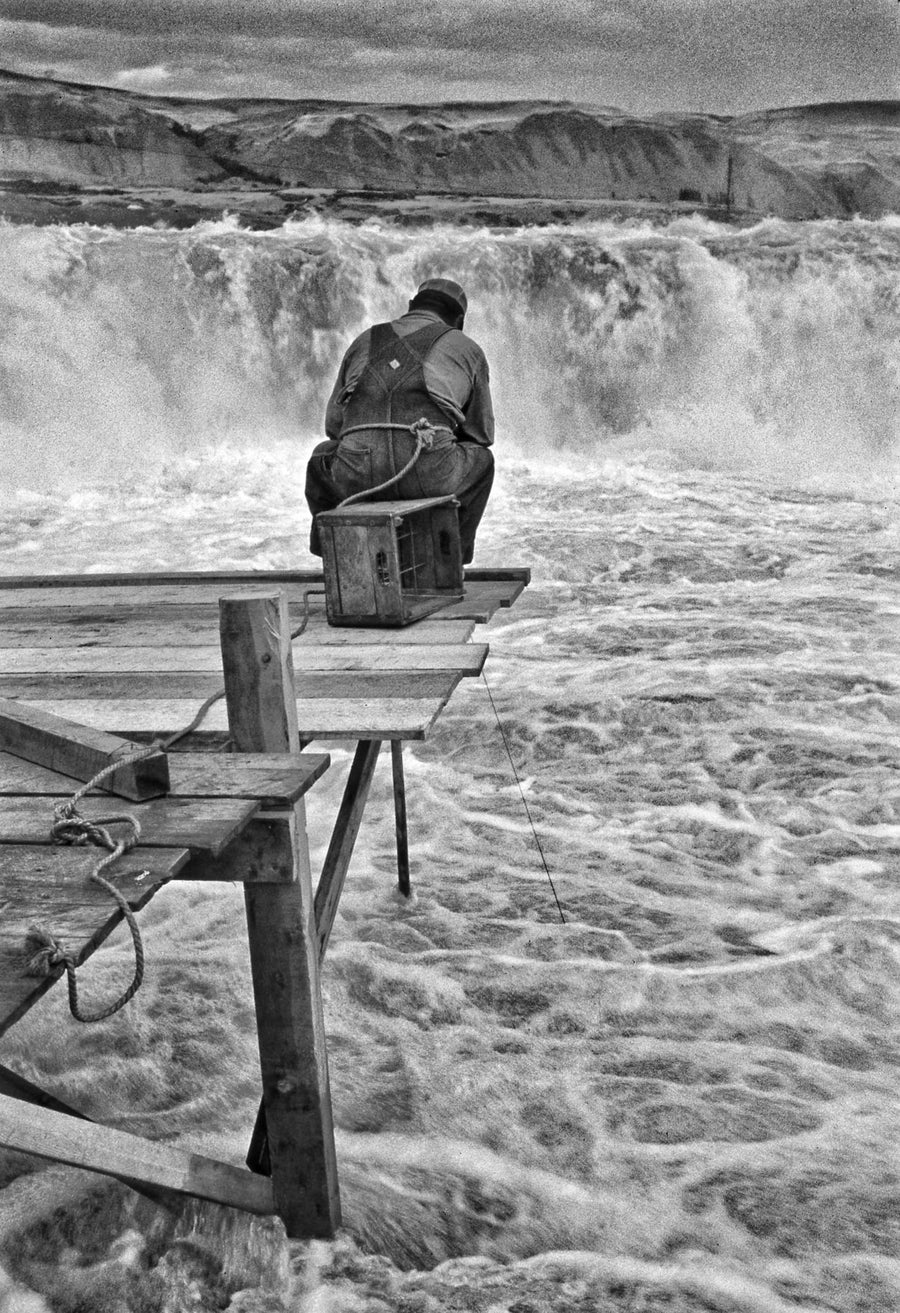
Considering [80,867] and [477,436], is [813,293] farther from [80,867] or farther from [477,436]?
[80,867]

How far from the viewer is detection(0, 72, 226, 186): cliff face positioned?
42.1 ft

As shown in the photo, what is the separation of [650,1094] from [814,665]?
3.45m

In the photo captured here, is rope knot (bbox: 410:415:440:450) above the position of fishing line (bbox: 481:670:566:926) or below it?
above

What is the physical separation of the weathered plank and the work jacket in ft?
2.31

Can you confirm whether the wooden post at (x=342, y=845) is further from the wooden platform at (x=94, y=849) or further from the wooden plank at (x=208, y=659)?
the wooden platform at (x=94, y=849)

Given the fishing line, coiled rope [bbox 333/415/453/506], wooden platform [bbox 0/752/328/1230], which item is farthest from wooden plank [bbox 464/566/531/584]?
wooden platform [bbox 0/752/328/1230]

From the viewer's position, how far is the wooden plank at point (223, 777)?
6.81 feet

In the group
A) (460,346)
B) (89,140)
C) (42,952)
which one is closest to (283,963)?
(42,952)

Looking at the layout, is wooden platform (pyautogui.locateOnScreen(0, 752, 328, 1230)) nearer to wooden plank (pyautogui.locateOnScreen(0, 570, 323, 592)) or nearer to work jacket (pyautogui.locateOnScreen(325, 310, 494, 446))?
wooden plank (pyautogui.locateOnScreen(0, 570, 323, 592))

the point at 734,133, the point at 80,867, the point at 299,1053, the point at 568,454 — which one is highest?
the point at 734,133

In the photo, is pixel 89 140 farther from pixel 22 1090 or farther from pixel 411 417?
pixel 22 1090

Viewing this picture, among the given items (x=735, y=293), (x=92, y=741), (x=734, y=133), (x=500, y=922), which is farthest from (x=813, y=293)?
(x=92, y=741)

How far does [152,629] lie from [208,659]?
0.42m

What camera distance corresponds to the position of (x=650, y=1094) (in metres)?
2.89
